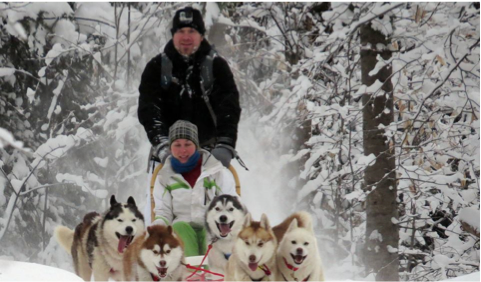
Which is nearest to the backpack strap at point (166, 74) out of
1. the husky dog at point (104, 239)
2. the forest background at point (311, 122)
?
the husky dog at point (104, 239)

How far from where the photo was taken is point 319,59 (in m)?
5.07

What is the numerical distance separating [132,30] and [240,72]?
1110 millimetres

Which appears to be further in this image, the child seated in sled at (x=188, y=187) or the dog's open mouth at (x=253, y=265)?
the child seated in sled at (x=188, y=187)


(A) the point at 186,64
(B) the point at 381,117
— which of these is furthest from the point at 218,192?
(B) the point at 381,117

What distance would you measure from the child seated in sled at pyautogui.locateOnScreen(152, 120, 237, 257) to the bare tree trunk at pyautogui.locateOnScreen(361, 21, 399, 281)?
Answer: 2434mm

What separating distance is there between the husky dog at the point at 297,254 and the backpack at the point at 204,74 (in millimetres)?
873

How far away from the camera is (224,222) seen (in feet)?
7.90

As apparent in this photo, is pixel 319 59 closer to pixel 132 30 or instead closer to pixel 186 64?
pixel 132 30

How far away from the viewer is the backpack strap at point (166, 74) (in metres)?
2.90

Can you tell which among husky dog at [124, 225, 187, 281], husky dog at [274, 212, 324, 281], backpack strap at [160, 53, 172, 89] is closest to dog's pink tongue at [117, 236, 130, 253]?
husky dog at [124, 225, 187, 281]

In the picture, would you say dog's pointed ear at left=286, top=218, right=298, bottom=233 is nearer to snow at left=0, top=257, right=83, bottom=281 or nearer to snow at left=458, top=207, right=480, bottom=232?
snow at left=0, top=257, right=83, bottom=281

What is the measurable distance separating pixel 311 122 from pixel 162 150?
9.41 ft

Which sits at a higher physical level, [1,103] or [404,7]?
[404,7]

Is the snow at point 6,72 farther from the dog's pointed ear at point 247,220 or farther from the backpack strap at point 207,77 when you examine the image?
the dog's pointed ear at point 247,220
